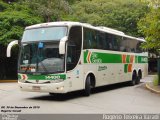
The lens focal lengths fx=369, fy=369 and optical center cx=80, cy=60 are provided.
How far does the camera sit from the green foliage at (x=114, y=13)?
45.6m

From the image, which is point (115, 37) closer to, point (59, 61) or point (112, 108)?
point (59, 61)

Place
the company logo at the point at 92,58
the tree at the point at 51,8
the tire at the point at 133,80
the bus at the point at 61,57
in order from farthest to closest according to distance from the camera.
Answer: the tree at the point at 51,8
the tire at the point at 133,80
the company logo at the point at 92,58
the bus at the point at 61,57

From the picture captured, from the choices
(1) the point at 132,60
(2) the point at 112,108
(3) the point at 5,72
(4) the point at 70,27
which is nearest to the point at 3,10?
(3) the point at 5,72

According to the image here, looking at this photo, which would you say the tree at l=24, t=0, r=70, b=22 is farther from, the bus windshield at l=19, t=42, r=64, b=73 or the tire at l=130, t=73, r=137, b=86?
the bus windshield at l=19, t=42, r=64, b=73

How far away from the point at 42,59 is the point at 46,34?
1.20 meters

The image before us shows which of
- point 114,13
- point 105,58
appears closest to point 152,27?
point 105,58

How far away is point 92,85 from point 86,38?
2.55 metres

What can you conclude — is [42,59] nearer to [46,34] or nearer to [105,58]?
[46,34]

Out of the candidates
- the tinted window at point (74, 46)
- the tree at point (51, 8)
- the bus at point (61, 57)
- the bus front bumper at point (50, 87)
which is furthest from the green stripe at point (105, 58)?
the tree at point (51, 8)

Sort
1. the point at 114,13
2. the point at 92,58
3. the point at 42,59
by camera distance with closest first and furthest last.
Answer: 1. the point at 42,59
2. the point at 92,58
3. the point at 114,13

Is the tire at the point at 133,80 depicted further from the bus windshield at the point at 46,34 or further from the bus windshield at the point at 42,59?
the bus windshield at the point at 42,59

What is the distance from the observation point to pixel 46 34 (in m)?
16.1

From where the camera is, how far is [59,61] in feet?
50.6

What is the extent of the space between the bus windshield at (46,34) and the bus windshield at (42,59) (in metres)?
0.27
